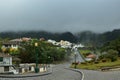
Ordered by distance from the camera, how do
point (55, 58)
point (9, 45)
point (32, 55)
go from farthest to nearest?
point (9, 45)
point (55, 58)
point (32, 55)

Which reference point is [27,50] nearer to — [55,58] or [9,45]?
[55,58]

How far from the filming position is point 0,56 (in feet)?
205

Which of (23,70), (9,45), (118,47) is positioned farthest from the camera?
(9,45)

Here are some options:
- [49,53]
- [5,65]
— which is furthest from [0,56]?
[49,53]

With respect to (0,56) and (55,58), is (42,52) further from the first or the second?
(0,56)

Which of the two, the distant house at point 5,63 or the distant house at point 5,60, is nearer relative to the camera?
the distant house at point 5,63

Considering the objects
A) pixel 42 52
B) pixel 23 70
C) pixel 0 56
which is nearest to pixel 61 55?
pixel 42 52

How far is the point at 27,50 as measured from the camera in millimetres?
93500

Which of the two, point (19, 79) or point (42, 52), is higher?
point (42, 52)

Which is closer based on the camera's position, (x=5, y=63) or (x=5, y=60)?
(x=5, y=63)

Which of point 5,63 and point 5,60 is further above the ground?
point 5,60

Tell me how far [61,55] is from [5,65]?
5148 centimetres

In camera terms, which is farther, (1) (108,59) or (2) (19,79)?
(1) (108,59)

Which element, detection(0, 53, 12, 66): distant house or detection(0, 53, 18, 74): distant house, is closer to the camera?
detection(0, 53, 18, 74): distant house
